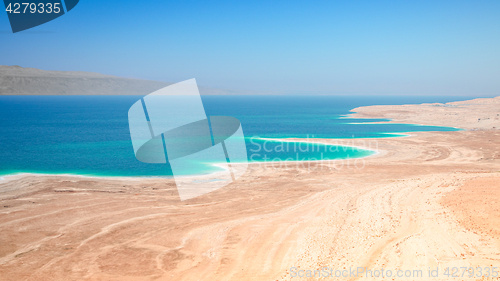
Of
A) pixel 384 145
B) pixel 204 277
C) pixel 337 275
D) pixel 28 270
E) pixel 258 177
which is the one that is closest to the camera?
pixel 337 275

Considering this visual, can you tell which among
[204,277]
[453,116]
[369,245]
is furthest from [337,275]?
[453,116]

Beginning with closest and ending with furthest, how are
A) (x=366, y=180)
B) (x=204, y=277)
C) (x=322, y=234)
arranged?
(x=204, y=277)
(x=322, y=234)
(x=366, y=180)

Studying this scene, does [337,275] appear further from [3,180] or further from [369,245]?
[3,180]

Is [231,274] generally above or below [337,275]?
below

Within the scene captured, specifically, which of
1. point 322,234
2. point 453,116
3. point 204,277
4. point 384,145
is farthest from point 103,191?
point 453,116

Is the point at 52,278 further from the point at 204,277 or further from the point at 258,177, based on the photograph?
the point at 258,177

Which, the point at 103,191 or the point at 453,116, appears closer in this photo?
the point at 103,191
